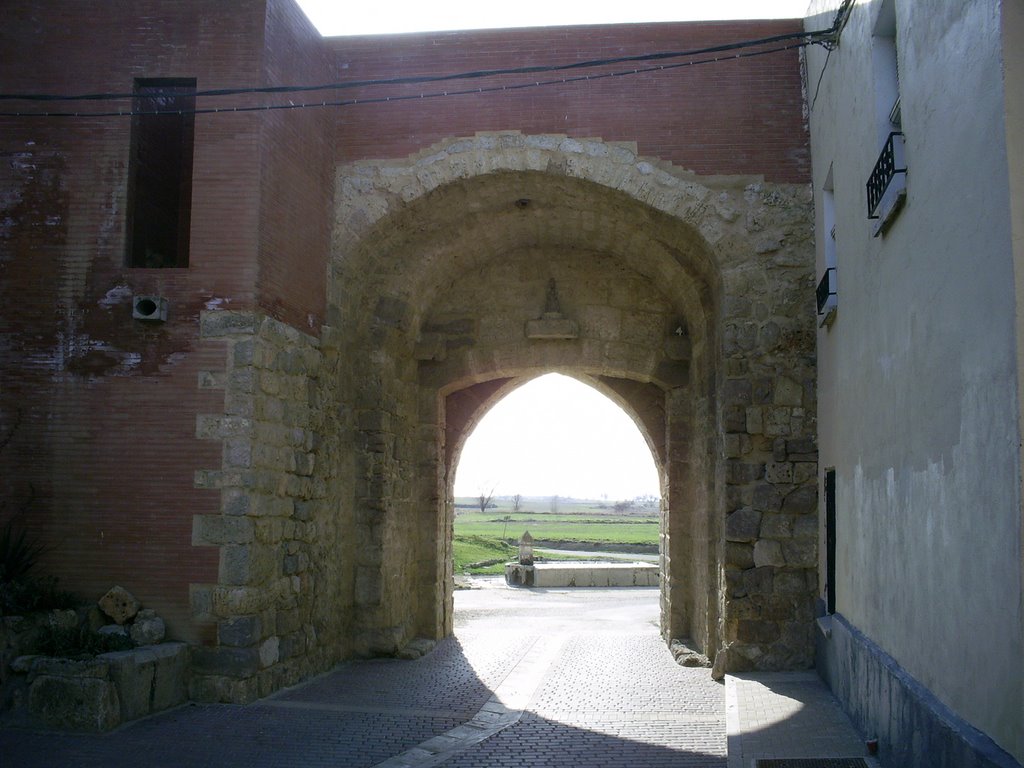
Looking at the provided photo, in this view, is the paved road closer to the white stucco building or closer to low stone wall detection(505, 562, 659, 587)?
the white stucco building

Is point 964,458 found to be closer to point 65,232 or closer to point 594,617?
point 65,232

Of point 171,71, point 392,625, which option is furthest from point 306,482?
point 171,71

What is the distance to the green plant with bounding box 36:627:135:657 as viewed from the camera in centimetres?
673

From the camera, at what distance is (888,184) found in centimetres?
524

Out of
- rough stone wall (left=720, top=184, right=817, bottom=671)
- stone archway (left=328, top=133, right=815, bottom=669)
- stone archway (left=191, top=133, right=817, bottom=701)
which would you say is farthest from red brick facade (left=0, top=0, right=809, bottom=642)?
rough stone wall (left=720, top=184, right=817, bottom=671)

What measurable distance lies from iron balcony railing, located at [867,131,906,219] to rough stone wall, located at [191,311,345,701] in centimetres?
441

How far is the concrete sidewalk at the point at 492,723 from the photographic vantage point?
19.5 ft

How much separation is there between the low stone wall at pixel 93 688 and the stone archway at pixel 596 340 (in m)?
3.20

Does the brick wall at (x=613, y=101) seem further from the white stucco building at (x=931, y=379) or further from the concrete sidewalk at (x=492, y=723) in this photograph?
the concrete sidewalk at (x=492, y=723)

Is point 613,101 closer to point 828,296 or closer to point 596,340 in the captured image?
point 596,340

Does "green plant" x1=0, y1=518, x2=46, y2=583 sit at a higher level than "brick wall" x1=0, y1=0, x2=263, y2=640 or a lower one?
lower

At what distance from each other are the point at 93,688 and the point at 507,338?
5877mm

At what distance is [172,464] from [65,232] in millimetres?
1989

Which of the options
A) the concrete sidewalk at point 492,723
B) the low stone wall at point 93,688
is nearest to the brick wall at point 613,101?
the concrete sidewalk at point 492,723
